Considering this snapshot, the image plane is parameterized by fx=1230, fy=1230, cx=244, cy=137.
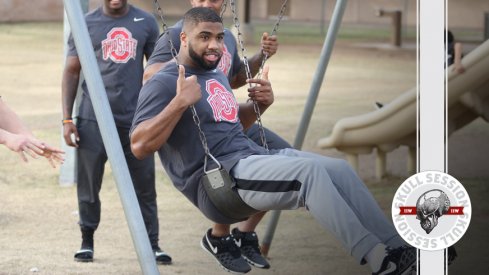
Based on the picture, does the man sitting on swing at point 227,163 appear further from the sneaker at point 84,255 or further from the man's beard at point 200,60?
the sneaker at point 84,255

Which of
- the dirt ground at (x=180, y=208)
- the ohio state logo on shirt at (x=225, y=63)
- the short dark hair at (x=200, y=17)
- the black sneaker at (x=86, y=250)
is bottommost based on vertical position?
the dirt ground at (x=180, y=208)

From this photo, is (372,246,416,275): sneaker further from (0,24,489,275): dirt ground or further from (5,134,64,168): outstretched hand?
(0,24,489,275): dirt ground

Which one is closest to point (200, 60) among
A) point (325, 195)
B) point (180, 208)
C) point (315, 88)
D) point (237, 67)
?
point (325, 195)

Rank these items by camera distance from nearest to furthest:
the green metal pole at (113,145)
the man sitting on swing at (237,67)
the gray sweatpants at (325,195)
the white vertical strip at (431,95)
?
the white vertical strip at (431,95) → the gray sweatpants at (325,195) → the green metal pole at (113,145) → the man sitting on swing at (237,67)

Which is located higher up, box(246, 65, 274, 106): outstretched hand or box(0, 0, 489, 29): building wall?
box(246, 65, 274, 106): outstretched hand

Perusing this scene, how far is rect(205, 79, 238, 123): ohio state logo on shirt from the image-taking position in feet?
16.1

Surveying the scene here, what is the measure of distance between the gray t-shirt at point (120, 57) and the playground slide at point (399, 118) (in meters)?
3.47

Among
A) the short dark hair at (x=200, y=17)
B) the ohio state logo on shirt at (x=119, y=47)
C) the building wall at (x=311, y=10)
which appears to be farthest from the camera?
the building wall at (x=311, y=10)

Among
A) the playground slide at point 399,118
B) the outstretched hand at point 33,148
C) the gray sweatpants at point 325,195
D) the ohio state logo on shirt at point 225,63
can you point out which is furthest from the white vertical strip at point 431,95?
the playground slide at point 399,118

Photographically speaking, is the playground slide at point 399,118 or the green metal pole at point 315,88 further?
the playground slide at point 399,118

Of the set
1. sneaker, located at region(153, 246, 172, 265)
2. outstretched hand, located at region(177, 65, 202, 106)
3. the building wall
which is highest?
outstretched hand, located at region(177, 65, 202, 106)

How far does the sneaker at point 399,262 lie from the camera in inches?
159

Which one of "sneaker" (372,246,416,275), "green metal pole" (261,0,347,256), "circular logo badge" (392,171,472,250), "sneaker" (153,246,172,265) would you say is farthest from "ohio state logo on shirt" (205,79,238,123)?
"sneaker" (153,246,172,265)

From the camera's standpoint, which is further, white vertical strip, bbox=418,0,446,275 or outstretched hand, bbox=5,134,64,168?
outstretched hand, bbox=5,134,64,168
